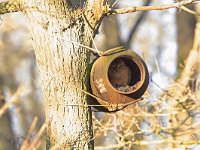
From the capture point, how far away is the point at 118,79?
4375mm

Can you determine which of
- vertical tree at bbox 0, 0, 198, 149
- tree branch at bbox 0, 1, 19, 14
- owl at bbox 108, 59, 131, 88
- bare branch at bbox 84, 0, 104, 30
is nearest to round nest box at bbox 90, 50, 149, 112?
owl at bbox 108, 59, 131, 88

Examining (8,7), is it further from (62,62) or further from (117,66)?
(117,66)

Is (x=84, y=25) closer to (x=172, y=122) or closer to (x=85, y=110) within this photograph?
(x=85, y=110)

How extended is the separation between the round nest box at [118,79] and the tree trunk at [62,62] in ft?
0.37

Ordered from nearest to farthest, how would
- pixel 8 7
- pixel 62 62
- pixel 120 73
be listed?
1. pixel 62 62
2. pixel 8 7
3. pixel 120 73

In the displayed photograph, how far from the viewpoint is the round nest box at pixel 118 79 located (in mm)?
4180

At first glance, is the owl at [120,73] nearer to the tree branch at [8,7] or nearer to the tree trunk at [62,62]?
the tree trunk at [62,62]

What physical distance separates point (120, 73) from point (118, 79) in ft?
0.15

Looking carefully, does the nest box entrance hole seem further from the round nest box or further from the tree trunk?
the tree trunk

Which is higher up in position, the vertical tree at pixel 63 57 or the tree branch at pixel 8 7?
the tree branch at pixel 8 7

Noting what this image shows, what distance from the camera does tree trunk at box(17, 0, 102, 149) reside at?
163 inches

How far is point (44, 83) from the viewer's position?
13.9 ft

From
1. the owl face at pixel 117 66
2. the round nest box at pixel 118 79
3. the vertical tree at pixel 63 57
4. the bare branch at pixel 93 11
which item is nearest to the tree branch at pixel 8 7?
the vertical tree at pixel 63 57

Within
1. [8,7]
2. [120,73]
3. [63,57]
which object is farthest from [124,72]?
[8,7]
